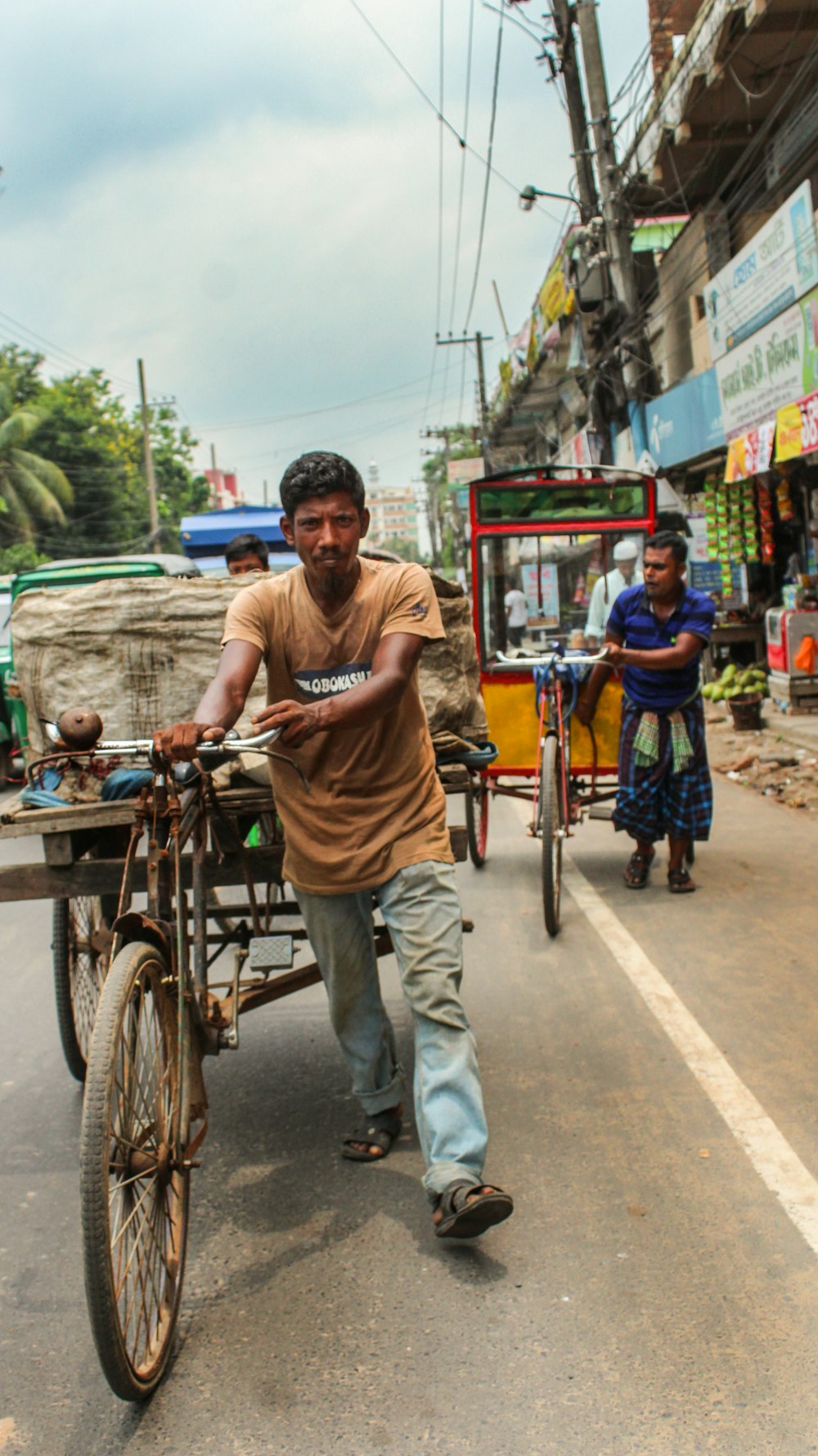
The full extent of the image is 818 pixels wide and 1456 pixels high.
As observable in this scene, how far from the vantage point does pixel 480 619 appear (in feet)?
26.6

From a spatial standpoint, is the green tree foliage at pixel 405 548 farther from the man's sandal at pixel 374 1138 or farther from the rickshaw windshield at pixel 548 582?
the man's sandal at pixel 374 1138

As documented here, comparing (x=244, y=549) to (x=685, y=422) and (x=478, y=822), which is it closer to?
(x=478, y=822)

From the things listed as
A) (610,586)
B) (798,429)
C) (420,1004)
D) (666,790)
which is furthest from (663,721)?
(798,429)

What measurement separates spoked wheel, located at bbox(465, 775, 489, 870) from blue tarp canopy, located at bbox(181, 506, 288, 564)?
7.70 meters

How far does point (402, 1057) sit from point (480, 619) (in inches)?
161

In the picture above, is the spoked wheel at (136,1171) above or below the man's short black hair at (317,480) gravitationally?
below

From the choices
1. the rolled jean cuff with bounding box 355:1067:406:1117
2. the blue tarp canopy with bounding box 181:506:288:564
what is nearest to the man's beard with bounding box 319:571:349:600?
the rolled jean cuff with bounding box 355:1067:406:1117

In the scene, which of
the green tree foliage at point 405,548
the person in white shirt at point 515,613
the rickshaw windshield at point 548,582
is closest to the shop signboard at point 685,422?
the rickshaw windshield at point 548,582

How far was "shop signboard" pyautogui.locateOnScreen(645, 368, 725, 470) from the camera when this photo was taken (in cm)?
1531

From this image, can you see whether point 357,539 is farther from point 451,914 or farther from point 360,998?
point 360,998

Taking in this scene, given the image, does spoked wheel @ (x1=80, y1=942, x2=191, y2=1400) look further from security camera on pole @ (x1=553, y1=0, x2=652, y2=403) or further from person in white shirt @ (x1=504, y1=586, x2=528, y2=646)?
security camera on pole @ (x1=553, y1=0, x2=652, y2=403)

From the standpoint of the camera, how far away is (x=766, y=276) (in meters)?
12.5

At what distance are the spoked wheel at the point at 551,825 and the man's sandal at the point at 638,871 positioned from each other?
0.62 metres

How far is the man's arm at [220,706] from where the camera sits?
2.80 m
